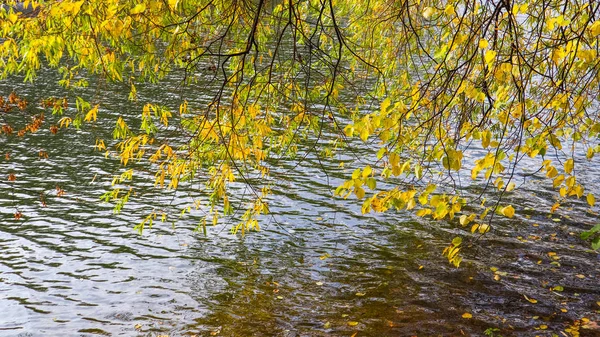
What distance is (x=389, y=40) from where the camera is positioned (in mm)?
12633

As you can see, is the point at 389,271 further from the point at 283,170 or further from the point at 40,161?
the point at 40,161

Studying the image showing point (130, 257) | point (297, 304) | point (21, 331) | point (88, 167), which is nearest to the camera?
point (21, 331)

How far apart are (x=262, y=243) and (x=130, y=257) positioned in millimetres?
2724

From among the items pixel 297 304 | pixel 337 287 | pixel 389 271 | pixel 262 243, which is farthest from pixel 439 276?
pixel 262 243

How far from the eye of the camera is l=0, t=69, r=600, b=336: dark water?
34.2 feet

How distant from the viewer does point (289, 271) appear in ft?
40.8

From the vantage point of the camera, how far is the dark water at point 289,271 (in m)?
10.4

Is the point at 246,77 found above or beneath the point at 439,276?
above

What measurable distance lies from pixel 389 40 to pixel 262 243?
4.95 m

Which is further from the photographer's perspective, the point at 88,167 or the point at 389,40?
the point at 88,167

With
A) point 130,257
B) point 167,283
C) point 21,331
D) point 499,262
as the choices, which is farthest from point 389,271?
point 21,331

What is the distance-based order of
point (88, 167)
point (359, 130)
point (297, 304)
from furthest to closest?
point (88, 167) < point (297, 304) < point (359, 130)

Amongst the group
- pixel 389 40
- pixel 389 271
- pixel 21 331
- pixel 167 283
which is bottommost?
pixel 21 331

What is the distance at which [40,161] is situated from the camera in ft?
62.4
